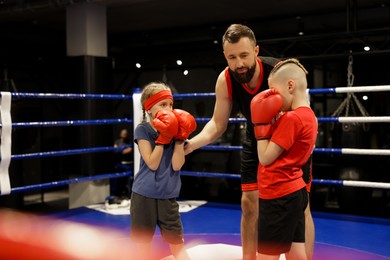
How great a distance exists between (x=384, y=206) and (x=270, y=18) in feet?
10.4

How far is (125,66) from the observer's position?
909cm

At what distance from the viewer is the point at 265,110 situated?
63.4 inches

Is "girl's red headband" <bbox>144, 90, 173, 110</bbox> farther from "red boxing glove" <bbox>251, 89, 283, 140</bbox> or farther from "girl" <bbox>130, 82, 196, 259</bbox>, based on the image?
"red boxing glove" <bbox>251, 89, 283, 140</bbox>

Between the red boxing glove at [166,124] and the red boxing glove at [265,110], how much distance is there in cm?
46

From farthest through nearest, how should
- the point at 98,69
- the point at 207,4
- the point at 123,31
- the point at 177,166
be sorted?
the point at 123,31, the point at 207,4, the point at 98,69, the point at 177,166

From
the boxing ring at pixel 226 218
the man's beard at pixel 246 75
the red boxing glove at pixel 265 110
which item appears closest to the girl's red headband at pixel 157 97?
the man's beard at pixel 246 75

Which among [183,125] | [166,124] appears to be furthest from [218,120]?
[166,124]

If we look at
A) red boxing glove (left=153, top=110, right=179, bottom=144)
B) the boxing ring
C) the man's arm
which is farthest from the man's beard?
the boxing ring

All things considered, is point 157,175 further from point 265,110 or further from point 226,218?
point 226,218

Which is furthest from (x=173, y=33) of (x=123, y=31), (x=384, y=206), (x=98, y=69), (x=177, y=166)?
(x=177, y=166)

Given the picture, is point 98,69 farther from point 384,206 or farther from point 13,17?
point 384,206

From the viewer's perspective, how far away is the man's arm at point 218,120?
Answer: 2.17 metres

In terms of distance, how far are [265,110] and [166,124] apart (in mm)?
532

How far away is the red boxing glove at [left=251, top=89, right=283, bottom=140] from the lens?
1.60 meters
